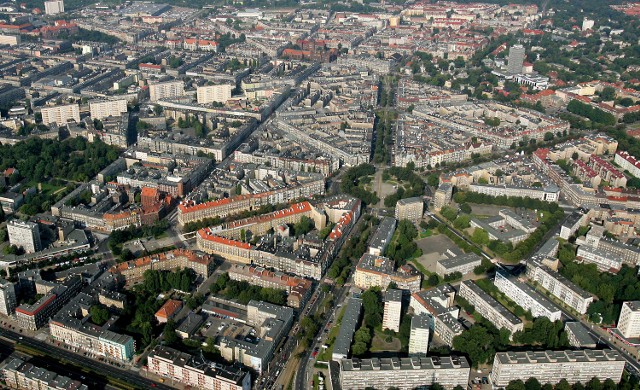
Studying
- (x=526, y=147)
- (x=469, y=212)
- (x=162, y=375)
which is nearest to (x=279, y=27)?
(x=526, y=147)

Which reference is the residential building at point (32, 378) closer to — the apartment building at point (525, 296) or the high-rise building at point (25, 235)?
the high-rise building at point (25, 235)

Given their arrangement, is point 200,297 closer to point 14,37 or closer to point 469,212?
point 469,212

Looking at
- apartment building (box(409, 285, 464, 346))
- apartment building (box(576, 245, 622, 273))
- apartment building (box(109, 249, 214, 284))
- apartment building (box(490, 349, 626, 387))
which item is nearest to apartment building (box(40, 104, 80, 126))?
apartment building (box(109, 249, 214, 284))

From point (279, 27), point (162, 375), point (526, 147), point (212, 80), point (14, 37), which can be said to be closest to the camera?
point (162, 375)

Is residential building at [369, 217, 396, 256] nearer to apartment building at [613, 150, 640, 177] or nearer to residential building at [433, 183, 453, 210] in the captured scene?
residential building at [433, 183, 453, 210]

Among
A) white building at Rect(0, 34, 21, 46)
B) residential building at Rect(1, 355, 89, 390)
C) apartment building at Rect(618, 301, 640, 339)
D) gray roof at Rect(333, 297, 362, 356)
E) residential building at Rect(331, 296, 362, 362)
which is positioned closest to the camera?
residential building at Rect(1, 355, 89, 390)

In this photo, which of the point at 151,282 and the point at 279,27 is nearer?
the point at 151,282

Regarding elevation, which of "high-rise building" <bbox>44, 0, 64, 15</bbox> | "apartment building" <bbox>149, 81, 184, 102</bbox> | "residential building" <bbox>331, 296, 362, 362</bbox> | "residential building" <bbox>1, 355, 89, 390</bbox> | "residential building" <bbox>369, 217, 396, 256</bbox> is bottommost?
"residential building" <bbox>1, 355, 89, 390</bbox>

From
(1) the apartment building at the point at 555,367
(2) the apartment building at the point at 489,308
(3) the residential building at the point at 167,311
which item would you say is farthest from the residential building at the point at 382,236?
(3) the residential building at the point at 167,311
